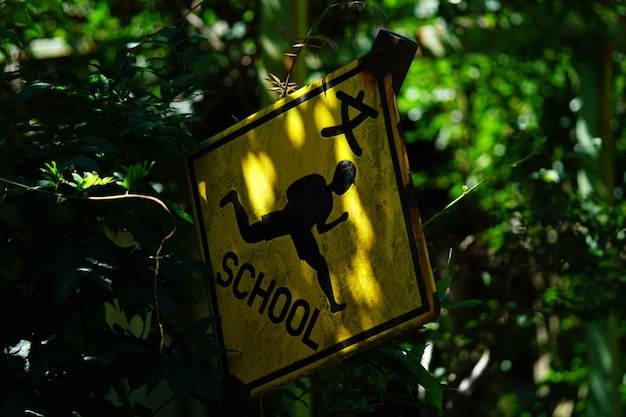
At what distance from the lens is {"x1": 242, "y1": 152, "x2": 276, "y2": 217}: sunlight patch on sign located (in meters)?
1.93

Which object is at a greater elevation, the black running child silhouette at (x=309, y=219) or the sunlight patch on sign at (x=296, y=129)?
the sunlight patch on sign at (x=296, y=129)

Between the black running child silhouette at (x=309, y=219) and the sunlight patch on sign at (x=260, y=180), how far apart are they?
0.09ft

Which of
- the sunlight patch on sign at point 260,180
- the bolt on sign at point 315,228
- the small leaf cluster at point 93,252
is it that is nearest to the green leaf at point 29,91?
the small leaf cluster at point 93,252

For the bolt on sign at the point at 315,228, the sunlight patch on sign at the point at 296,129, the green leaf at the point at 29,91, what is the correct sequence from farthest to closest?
the green leaf at the point at 29,91 < the sunlight patch on sign at the point at 296,129 < the bolt on sign at the point at 315,228

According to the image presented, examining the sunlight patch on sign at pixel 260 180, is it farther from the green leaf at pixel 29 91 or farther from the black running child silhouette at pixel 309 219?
the green leaf at pixel 29 91

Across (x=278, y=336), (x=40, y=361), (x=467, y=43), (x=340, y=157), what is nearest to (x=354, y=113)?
(x=340, y=157)

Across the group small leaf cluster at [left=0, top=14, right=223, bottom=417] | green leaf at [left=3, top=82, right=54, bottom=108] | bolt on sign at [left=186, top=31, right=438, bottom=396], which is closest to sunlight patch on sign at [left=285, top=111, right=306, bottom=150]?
bolt on sign at [left=186, top=31, right=438, bottom=396]

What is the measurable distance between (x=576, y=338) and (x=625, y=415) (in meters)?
1.41

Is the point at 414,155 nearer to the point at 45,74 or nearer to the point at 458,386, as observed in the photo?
the point at 458,386

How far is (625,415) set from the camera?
16.6 feet

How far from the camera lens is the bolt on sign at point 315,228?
175 centimetres

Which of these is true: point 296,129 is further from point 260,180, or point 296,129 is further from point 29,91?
point 29,91

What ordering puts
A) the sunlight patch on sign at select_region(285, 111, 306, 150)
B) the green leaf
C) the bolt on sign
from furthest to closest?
the green leaf → the sunlight patch on sign at select_region(285, 111, 306, 150) → the bolt on sign

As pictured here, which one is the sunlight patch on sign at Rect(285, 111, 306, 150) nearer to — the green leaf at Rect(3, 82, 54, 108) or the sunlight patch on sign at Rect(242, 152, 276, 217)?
the sunlight patch on sign at Rect(242, 152, 276, 217)
